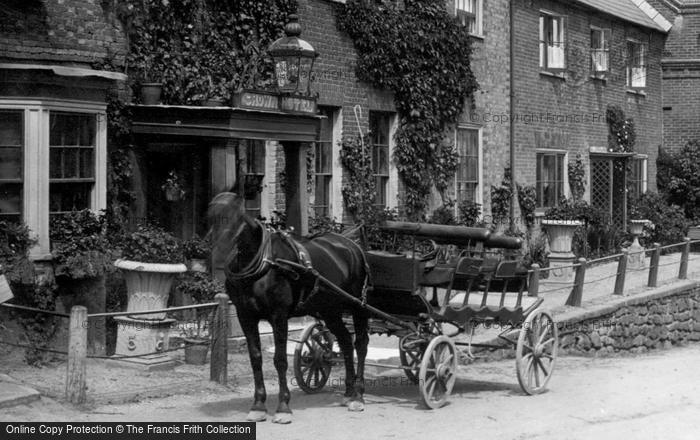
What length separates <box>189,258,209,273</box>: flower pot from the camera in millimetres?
13688

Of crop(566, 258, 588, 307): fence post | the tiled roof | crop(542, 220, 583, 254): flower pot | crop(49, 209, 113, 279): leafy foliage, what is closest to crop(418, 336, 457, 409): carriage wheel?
crop(49, 209, 113, 279): leafy foliage

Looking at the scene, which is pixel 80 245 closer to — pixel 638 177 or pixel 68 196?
pixel 68 196

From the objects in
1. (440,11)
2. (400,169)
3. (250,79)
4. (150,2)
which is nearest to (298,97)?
(250,79)

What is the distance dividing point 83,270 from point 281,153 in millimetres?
4486

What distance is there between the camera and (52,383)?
10469mm

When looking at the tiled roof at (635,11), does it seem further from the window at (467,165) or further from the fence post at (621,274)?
the fence post at (621,274)

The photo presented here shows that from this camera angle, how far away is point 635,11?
29906 millimetres

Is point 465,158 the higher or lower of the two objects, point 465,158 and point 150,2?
the lower

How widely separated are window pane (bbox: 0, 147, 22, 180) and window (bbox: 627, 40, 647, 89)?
19.9 m

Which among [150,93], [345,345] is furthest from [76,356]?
[150,93]

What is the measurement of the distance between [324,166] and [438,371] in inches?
307

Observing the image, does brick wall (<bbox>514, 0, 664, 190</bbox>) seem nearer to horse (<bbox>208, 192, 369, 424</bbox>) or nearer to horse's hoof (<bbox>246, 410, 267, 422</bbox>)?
horse (<bbox>208, 192, 369, 424</bbox>)

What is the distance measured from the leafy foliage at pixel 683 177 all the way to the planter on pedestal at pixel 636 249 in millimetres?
3381

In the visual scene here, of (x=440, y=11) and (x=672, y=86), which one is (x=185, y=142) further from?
(x=672, y=86)
